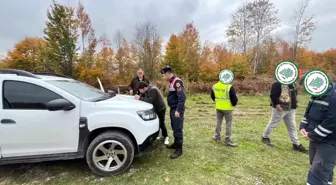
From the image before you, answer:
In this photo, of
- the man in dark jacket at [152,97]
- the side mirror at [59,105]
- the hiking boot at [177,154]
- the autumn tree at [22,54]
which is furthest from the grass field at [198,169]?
the autumn tree at [22,54]

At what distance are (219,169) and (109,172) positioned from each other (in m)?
1.78

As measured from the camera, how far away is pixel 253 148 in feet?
12.8

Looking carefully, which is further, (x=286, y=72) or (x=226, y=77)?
(x=226, y=77)

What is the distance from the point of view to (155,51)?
1984 cm

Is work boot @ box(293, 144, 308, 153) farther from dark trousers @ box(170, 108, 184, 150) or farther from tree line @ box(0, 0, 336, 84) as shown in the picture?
tree line @ box(0, 0, 336, 84)

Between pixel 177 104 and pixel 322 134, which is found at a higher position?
pixel 177 104

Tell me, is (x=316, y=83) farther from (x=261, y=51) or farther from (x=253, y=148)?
(x=261, y=51)

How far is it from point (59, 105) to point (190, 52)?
19100 mm

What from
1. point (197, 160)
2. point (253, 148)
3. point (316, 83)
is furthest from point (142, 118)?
point (253, 148)

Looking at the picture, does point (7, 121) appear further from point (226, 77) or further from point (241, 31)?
point (241, 31)

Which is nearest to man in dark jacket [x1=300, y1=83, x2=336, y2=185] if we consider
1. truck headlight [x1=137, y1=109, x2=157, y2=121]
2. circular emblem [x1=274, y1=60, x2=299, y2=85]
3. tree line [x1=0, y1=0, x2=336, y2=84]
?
circular emblem [x1=274, y1=60, x2=299, y2=85]

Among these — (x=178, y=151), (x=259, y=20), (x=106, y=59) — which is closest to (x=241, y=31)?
(x=259, y=20)

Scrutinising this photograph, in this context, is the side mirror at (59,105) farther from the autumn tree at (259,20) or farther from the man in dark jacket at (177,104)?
the autumn tree at (259,20)

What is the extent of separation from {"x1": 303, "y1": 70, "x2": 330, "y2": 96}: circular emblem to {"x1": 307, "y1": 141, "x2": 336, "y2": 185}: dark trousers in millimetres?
645
